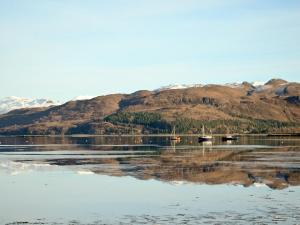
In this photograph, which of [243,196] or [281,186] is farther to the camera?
[281,186]

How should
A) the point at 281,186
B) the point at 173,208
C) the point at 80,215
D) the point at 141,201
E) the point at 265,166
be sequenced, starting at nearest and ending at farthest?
the point at 80,215 < the point at 173,208 < the point at 141,201 < the point at 281,186 < the point at 265,166

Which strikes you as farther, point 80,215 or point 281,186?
point 281,186

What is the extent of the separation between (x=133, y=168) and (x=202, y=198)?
31933 mm

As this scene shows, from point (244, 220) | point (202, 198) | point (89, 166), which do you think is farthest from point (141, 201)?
point (89, 166)

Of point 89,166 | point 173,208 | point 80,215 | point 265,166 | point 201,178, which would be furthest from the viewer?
point 89,166

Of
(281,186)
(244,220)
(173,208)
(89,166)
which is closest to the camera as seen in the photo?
(244,220)

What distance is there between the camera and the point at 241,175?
238 feet

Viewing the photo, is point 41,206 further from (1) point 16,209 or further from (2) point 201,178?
(2) point 201,178

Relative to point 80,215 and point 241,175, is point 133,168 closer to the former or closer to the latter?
point 241,175

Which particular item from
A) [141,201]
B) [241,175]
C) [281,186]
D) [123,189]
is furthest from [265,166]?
[141,201]

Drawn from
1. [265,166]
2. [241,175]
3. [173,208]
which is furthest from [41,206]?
[265,166]

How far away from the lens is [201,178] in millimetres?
70375

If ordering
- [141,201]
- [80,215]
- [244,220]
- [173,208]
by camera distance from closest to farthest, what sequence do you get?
1. [244,220]
2. [80,215]
3. [173,208]
4. [141,201]

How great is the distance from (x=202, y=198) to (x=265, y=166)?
32.5 metres
